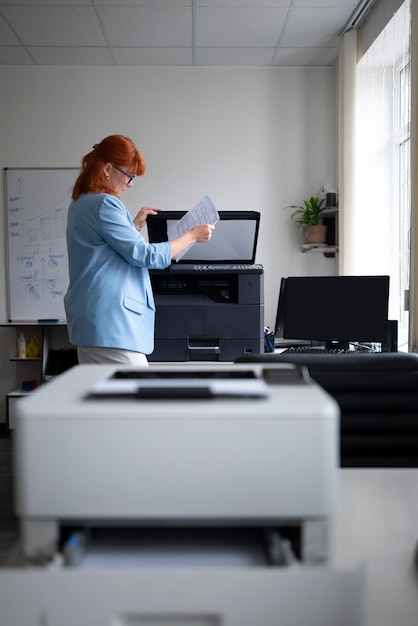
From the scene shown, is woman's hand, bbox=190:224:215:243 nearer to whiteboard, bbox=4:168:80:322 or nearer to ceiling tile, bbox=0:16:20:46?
ceiling tile, bbox=0:16:20:46

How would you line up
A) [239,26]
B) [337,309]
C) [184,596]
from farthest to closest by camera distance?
1. [239,26]
2. [337,309]
3. [184,596]

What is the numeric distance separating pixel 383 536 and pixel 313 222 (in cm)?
362

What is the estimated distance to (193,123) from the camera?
14.7 ft

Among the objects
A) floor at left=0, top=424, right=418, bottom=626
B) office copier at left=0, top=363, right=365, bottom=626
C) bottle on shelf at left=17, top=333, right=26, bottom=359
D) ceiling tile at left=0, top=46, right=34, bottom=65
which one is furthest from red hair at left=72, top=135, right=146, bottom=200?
bottle on shelf at left=17, top=333, right=26, bottom=359

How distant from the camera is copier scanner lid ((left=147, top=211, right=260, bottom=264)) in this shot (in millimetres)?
3018

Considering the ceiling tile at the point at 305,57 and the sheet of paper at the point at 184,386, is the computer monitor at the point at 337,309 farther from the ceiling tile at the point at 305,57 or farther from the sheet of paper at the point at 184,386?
the ceiling tile at the point at 305,57

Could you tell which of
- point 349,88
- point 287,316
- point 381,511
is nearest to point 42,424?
point 381,511

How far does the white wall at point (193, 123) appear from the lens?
4.45 meters

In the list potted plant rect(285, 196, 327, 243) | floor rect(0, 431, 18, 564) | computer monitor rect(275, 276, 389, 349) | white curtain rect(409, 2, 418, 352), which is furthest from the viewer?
potted plant rect(285, 196, 327, 243)

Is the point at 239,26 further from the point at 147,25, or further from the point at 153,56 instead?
the point at 153,56

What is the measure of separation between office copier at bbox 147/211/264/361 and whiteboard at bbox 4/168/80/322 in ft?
5.30

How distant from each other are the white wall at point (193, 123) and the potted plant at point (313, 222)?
0.19m

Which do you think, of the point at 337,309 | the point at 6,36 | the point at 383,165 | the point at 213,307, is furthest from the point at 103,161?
the point at 6,36

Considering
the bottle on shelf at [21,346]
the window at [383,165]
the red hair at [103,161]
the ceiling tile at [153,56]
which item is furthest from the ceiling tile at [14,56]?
the red hair at [103,161]
